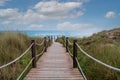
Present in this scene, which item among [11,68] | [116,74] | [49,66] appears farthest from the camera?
[49,66]

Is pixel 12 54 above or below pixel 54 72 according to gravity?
above

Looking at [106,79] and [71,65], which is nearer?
[106,79]

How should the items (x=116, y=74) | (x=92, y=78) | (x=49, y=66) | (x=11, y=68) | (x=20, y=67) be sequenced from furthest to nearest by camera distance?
(x=49, y=66) < (x=20, y=67) < (x=11, y=68) < (x=92, y=78) < (x=116, y=74)

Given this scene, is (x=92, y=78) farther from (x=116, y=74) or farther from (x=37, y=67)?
(x=37, y=67)

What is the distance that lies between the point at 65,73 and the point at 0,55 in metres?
3.33

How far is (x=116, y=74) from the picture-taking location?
10031 mm

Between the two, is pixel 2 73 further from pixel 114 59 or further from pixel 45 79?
pixel 114 59

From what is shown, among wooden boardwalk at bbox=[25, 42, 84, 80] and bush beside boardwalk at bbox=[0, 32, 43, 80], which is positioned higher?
bush beside boardwalk at bbox=[0, 32, 43, 80]

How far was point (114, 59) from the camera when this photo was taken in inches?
455

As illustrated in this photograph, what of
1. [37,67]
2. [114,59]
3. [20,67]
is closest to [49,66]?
[37,67]

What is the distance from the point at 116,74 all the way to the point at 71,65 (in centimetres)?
480

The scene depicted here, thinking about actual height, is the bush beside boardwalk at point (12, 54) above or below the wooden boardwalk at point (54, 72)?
above

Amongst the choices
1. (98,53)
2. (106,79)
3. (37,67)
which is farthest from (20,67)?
(106,79)

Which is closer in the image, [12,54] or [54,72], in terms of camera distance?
[54,72]
